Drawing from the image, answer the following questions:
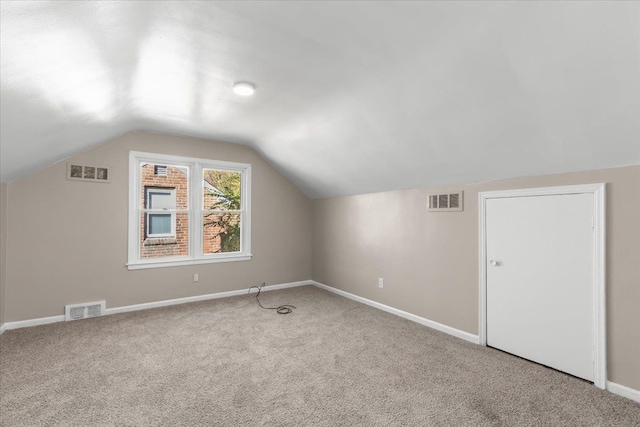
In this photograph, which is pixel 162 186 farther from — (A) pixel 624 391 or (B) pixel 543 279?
(A) pixel 624 391

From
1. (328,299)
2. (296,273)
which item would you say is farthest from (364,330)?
(296,273)

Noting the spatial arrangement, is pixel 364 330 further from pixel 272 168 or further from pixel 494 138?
pixel 272 168

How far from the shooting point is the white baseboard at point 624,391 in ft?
7.03

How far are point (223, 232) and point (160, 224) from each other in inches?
43.1

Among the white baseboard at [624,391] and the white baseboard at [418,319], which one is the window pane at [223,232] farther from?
the white baseboard at [624,391]

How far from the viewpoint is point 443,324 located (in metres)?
3.42

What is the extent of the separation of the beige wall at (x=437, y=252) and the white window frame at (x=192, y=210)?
1.27 meters

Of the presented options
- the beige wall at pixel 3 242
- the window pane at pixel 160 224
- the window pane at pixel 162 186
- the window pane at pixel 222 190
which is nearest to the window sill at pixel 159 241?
the window pane at pixel 160 224

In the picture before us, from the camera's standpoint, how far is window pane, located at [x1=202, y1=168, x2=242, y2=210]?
16.9 feet

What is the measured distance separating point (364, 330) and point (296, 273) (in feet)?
7.43

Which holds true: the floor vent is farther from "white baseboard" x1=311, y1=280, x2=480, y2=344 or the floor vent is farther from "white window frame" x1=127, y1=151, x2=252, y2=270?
"white baseboard" x1=311, y1=280, x2=480, y2=344

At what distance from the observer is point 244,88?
272 cm

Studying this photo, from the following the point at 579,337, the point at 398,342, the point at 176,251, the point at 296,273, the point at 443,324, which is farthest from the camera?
the point at 296,273

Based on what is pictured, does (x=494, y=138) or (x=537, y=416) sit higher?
(x=494, y=138)
